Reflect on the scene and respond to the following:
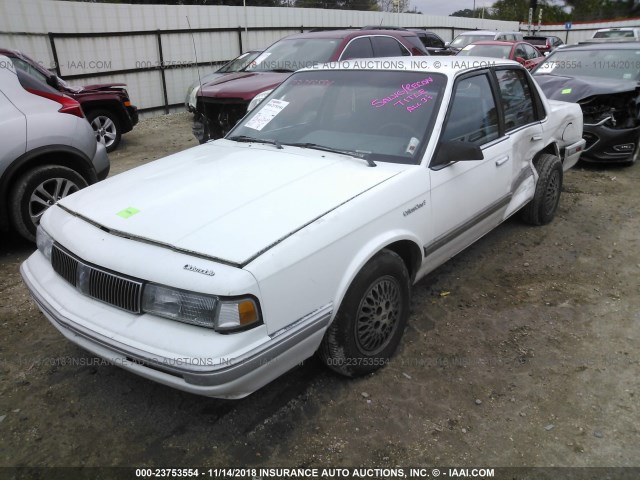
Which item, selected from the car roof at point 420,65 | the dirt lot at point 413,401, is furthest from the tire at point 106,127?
the car roof at point 420,65

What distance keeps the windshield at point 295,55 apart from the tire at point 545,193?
154 inches

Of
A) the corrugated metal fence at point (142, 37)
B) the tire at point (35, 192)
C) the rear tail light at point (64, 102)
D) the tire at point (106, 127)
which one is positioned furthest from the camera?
the corrugated metal fence at point (142, 37)

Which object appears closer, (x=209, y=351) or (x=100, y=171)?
(x=209, y=351)

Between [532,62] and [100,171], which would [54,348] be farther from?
[532,62]

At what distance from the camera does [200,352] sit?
2.07 m

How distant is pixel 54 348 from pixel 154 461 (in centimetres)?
135

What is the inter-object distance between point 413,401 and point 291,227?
123cm

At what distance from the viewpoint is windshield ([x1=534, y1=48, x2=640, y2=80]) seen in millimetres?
7496

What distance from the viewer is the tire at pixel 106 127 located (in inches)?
336

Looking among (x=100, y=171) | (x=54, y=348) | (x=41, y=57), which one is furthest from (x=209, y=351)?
(x=41, y=57)

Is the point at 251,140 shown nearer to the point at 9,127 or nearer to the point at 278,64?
the point at 9,127

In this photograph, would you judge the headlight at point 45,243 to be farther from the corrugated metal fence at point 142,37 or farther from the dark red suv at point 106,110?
the corrugated metal fence at point 142,37

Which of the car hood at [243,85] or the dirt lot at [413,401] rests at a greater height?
the car hood at [243,85]

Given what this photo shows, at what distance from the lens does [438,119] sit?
3186mm
